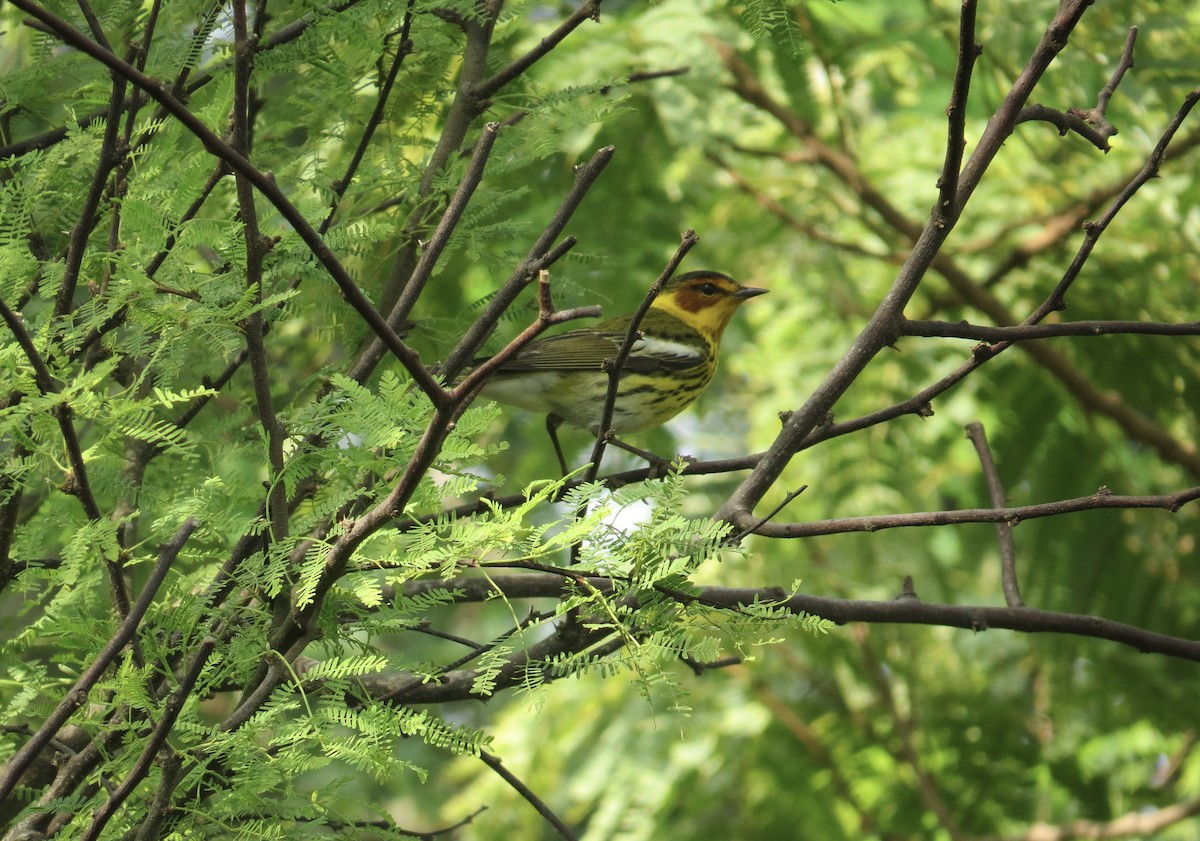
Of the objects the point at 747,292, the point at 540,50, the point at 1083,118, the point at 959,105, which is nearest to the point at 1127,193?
the point at 1083,118

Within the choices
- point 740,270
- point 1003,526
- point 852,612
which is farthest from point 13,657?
point 740,270

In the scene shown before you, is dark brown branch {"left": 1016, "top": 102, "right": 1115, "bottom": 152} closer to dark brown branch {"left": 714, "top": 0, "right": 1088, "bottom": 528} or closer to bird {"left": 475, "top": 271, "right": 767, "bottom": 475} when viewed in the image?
dark brown branch {"left": 714, "top": 0, "right": 1088, "bottom": 528}

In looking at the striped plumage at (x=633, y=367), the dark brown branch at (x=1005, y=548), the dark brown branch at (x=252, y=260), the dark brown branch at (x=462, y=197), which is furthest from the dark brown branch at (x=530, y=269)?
the striped plumage at (x=633, y=367)

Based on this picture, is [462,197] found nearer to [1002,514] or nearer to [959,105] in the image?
[959,105]

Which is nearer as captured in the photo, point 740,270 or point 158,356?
point 158,356

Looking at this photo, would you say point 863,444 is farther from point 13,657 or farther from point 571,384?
point 13,657

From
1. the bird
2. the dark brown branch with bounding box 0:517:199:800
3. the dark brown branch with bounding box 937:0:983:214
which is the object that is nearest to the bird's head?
the bird

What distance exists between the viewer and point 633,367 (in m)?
5.10

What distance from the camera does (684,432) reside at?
7.26m

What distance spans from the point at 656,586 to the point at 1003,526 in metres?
1.37

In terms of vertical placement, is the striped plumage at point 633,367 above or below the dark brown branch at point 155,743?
above

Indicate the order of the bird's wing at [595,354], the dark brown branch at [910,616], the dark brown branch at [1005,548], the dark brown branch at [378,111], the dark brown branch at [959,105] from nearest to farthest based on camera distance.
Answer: the dark brown branch at [959,105] < the dark brown branch at [910,616] < the dark brown branch at [378,111] < the dark brown branch at [1005,548] < the bird's wing at [595,354]

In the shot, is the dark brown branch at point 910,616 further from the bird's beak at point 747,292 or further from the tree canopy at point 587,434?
the bird's beak at point 747,292

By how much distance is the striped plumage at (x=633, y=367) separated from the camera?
481cm
